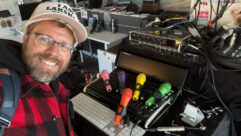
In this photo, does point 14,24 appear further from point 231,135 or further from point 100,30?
point 231,135

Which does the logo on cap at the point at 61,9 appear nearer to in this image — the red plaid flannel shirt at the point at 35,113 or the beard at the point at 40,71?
the beard at the point at 40,71

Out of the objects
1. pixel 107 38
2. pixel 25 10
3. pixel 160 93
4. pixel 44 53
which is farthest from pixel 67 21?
pixel 25 10

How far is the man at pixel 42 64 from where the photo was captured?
2.03 ft

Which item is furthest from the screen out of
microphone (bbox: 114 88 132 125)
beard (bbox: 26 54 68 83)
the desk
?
microphone (bbox: 114 88 132 125)

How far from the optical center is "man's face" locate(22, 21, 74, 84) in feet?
2.36

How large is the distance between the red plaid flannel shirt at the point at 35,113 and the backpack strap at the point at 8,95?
0.05 metres

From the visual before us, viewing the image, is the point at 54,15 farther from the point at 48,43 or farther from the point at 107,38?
the point at 107,38

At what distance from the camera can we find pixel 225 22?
1066mm

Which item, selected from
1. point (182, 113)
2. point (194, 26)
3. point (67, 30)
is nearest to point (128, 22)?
point (194, 26)

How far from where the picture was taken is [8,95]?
0.55 meters

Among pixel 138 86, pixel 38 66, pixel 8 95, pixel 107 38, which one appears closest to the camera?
pixel 8 95

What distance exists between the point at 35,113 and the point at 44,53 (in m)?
0.26

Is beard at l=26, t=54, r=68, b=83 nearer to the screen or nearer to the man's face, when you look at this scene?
the man's face

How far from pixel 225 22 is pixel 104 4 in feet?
6.93
